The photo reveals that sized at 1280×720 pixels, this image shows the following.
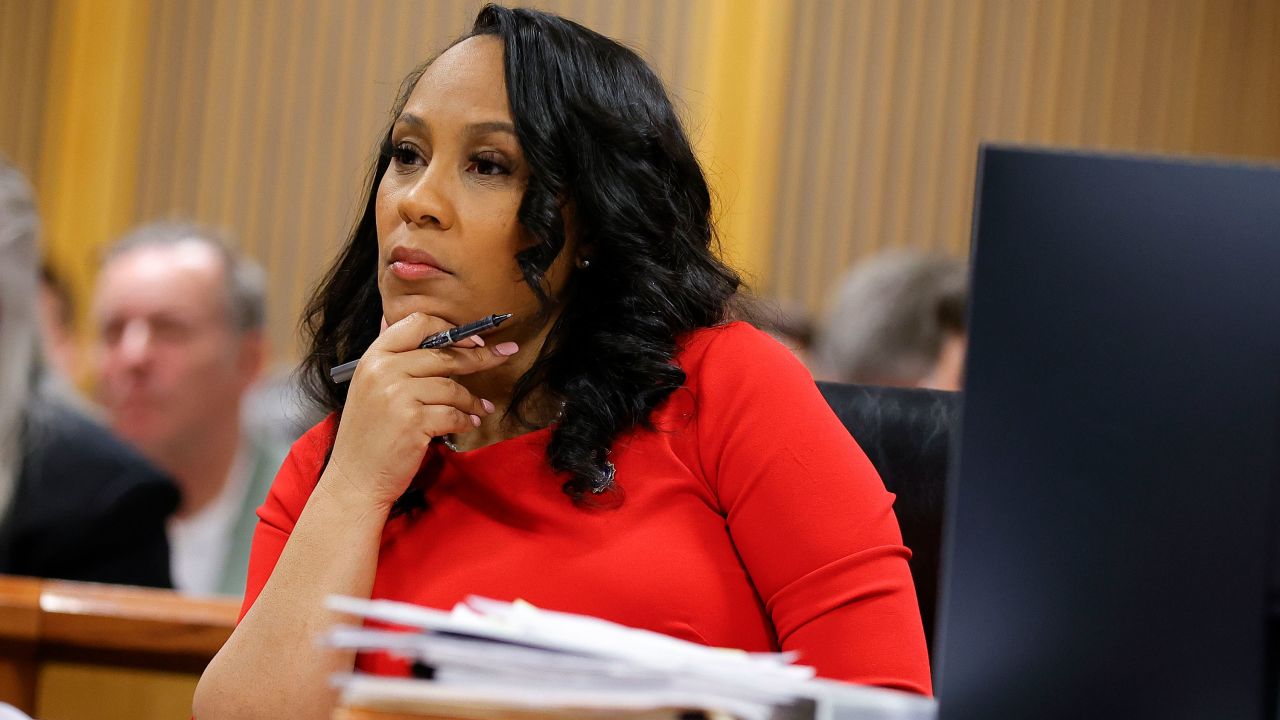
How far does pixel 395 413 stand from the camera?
1236 mm

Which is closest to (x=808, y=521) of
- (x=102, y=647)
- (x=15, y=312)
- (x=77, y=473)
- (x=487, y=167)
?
(x=487, y=167)

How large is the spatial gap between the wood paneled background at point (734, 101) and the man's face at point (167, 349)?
656 millimetres

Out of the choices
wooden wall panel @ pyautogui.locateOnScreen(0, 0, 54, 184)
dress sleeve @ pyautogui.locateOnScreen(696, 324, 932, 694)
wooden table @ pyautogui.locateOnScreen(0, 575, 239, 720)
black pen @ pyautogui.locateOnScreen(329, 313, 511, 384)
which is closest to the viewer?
dress sleeve @ pyautogui.locateOnScreen(696, 324, 932, 694)

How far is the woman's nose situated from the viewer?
1.26m

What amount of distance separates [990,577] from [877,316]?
245 centimetres

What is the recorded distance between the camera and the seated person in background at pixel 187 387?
310 cm

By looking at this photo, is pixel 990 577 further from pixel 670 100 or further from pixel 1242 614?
pixel 670 100

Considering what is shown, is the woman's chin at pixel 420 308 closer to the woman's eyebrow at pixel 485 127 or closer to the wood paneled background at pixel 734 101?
the woman's eyebrow at pixel 485 127

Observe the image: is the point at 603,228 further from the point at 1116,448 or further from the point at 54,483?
the point at 54,483

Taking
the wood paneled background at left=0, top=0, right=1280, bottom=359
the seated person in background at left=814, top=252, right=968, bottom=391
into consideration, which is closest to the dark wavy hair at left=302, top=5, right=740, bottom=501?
the seated person in background at left=814, top=252, right=968, bottom=391

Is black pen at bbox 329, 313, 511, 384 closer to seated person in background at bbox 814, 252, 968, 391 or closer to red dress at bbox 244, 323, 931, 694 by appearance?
red dress at bbox 244, 323, 931, 694

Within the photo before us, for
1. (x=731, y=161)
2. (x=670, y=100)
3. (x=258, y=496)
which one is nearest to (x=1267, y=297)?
(x=670, y=100)

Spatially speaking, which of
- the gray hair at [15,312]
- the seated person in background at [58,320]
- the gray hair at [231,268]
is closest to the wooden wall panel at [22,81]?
the seated person in background at [58,320]

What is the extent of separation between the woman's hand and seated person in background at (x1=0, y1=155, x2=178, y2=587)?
120cm
